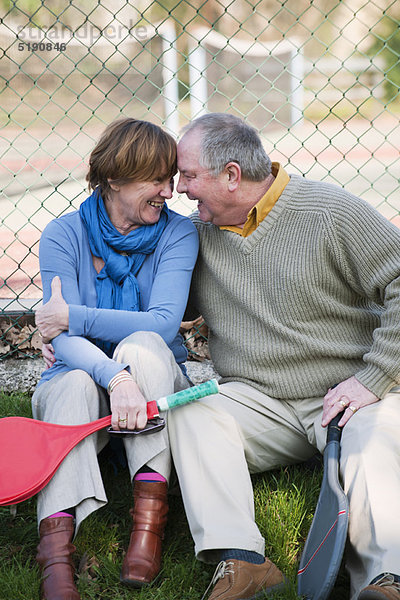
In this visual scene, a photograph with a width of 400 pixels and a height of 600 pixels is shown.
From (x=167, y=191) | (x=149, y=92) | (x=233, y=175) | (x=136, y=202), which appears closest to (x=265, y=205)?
(x=233, y=175)

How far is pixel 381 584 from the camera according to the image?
71.5 inches

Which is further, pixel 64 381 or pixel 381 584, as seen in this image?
pixel 64 381

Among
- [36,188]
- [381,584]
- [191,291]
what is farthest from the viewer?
[36,188]

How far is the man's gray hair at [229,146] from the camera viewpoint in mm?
2549

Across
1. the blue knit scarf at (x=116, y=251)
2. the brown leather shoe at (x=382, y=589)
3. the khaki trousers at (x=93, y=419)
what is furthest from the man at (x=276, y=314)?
the brown leather shoe at (x=382, y=589)

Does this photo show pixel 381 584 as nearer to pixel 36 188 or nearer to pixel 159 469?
pixel 159 469

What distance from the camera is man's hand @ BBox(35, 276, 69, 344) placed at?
249 centimetres

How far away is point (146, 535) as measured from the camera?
85.1 inches

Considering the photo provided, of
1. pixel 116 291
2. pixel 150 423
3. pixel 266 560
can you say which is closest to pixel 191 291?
pixel 116 291

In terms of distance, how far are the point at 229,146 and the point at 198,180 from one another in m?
0.17

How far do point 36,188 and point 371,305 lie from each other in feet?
38.2

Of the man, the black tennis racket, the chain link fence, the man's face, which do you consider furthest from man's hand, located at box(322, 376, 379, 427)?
the chain link fence

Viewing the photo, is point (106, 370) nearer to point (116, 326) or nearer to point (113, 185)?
point (116, 326)

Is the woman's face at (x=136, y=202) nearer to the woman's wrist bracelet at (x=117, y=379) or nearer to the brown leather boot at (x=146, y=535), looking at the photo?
the woman's wrist bracelet at (x=117, y=379)
